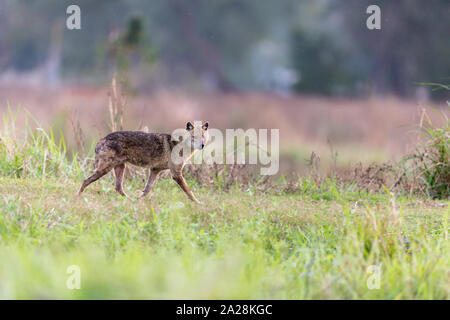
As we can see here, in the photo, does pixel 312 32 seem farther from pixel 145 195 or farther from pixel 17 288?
pixel 17 288

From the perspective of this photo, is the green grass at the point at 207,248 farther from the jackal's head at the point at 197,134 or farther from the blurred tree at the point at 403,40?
the blurred tree at the point at 403,40

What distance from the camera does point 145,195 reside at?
7816 mm

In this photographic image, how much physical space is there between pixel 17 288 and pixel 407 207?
5.55m

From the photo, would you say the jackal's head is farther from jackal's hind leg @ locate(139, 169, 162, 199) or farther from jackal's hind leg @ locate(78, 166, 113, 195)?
jackal's hind leg @ locate(78, 166, 113, 195)

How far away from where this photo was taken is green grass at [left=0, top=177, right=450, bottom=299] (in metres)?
4.78

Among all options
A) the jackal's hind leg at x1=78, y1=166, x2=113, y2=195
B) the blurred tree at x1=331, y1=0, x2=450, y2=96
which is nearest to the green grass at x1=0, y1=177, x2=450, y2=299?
the jackal's hind leg at x1=78, y1=166, x2=113, y2=195

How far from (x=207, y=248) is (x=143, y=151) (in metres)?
2.01

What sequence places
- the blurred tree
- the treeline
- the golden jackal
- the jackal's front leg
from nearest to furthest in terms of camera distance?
the golden jackal < the jackal's front leg < the blurred tree < the treeline

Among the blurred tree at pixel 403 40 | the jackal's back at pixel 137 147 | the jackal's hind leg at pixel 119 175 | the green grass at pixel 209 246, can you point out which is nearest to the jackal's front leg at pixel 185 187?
the green grass at pixel 209 246

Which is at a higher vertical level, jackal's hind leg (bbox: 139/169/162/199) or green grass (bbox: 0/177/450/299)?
jackal's hind leg (bbox: 139/169/162/199)

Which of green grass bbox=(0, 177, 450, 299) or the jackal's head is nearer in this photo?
green grass bbox=(0, 177, 450, 299)

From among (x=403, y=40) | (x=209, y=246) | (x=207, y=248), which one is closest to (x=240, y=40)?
(x=403, y=40)

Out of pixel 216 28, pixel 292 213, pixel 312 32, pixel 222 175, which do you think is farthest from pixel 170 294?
pixel 216 28

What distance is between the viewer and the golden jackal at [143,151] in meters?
7.52
